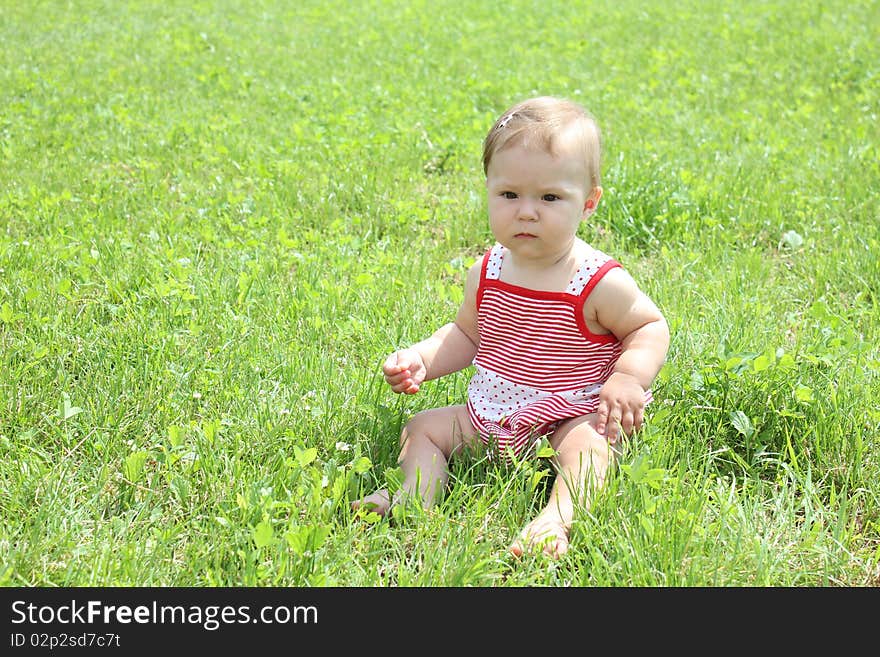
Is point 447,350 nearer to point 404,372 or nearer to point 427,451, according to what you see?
point 404,372

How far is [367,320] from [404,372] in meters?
1.00

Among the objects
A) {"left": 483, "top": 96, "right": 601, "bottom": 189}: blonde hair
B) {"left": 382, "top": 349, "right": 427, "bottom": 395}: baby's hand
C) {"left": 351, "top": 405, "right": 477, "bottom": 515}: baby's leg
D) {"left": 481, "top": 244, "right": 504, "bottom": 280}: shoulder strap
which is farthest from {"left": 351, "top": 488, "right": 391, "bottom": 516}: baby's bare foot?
{"left": 483, "top": 96, "right": 601, "bottom": 189}: blonde hair

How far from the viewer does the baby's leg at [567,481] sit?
2.53 meters

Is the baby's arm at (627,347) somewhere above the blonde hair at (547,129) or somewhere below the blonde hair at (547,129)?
below

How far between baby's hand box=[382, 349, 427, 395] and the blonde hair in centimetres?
65

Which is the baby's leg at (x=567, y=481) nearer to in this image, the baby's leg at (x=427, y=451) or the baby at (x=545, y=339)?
the baby at (x=545, y=339)

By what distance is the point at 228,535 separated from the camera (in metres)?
2.51

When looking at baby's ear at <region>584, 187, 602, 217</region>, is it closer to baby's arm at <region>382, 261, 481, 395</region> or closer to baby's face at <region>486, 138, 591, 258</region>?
baby's face at <region>486, 138, 591, 258</region>

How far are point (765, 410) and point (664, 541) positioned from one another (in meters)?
0.89

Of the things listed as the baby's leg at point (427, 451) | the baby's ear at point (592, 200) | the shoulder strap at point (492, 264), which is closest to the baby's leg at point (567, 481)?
the baby's leg at point (427, 451)

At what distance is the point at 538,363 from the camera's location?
304 centimetres

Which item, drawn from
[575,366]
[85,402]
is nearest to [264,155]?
[85,402]

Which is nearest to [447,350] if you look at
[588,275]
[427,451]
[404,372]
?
[404,372]

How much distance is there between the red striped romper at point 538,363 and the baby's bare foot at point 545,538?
38 centimetres
